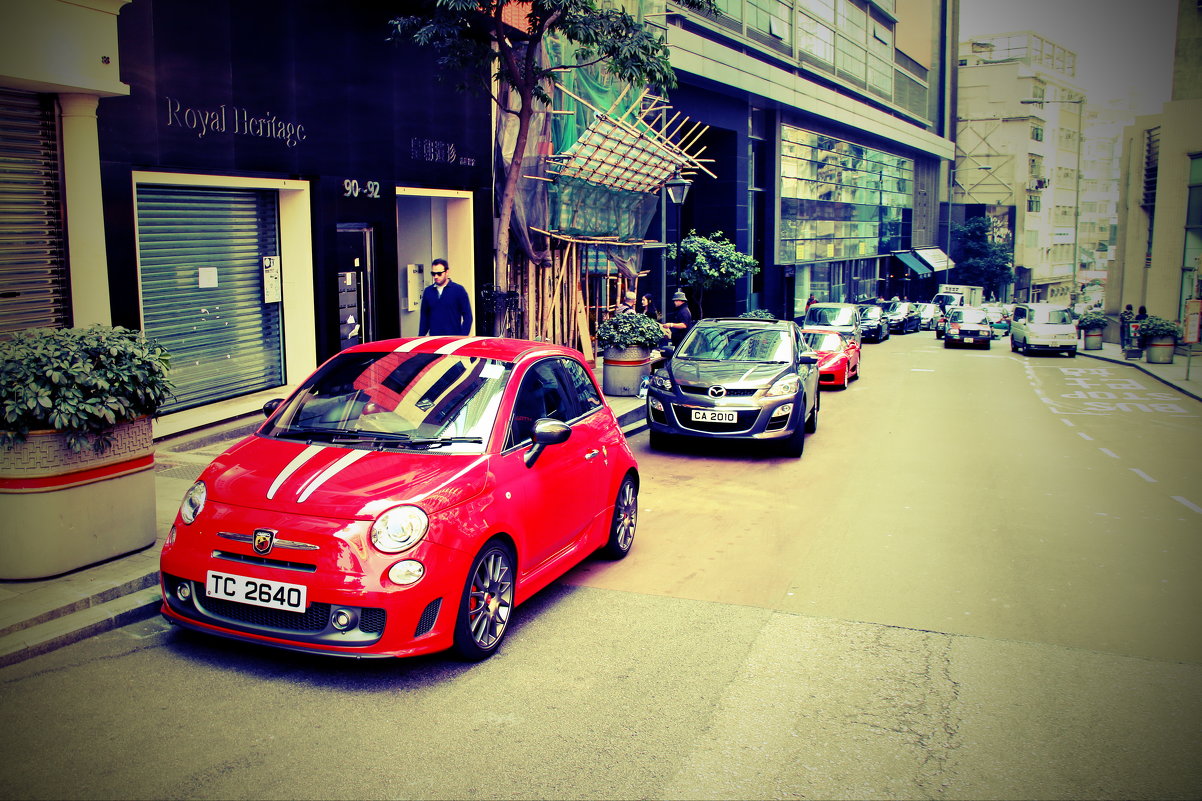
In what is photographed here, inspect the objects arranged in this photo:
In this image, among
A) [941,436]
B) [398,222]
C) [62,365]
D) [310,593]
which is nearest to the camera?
[310,593]

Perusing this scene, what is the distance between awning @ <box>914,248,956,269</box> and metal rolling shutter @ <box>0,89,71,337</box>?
207 ft

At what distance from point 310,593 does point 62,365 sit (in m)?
2.50

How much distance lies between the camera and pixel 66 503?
605cm

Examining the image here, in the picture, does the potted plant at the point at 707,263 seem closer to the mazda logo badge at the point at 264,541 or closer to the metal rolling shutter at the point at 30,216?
the metal rolling shutter at the point at 30,216

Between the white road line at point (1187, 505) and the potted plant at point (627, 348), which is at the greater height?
the potted plant at point (627, 348)

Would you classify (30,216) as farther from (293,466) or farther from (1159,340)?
(1159,340)

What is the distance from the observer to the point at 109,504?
6.35 meters

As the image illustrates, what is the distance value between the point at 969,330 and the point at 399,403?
113 ft

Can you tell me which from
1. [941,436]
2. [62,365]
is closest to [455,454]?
[62,365]

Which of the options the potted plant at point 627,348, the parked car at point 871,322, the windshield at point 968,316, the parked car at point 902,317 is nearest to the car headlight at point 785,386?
the potted plant at point 627,348

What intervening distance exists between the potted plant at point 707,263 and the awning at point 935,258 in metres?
40.8

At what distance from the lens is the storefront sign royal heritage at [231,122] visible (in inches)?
405

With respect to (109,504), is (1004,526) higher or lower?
lower

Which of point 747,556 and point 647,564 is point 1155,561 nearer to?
point 747,556
